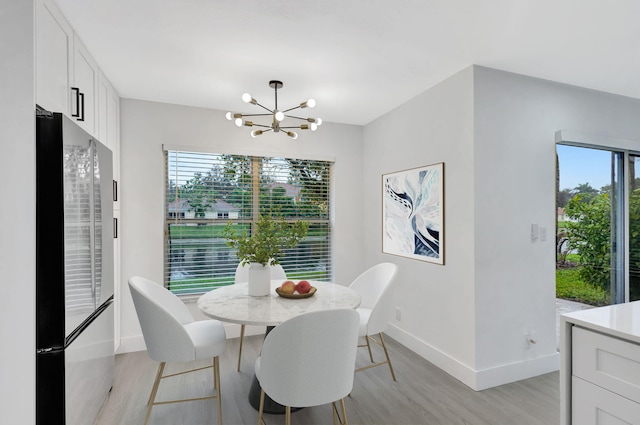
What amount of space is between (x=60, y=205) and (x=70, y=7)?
1201mm

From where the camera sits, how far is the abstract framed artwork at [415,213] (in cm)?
294

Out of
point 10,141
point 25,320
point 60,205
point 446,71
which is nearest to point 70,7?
point 10,141

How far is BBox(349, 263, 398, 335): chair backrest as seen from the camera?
7.85ft

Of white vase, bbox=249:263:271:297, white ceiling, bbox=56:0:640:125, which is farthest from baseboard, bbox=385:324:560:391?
white ceiling, bbox=56:0:640:125

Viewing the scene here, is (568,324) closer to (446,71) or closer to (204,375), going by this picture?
(446,71)

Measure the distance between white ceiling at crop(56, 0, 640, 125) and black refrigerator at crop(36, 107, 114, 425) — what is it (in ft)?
2.76

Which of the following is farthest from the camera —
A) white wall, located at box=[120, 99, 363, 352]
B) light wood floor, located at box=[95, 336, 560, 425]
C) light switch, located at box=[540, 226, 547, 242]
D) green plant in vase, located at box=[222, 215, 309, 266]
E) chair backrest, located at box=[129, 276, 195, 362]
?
white wall, located at box=[120, 99, 363, 352]

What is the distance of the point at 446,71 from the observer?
2684 millimetres

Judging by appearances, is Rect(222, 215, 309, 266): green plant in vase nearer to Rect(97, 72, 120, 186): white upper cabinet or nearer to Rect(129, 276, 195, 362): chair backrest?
Rect(129, 276, 195, 362): chair backrest

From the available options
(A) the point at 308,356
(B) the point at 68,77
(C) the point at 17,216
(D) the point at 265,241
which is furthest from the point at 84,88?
(A) the point at 308,356

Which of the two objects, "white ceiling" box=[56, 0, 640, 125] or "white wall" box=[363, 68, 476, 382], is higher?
"white ceiling" box=[56, 0, 640, 125]

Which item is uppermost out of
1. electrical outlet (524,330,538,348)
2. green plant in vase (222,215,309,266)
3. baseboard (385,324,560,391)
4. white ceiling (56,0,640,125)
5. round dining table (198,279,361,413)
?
white ceiling (56,0,640,125)

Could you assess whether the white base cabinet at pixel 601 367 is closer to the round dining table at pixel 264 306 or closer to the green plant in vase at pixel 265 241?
the round dining table at pixel 264 306

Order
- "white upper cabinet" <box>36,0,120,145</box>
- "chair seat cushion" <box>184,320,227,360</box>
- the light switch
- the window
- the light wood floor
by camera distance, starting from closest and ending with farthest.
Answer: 1. "white upper cabinet" <box>36,0,120,145</box>
2. "chair seat cushion" <box>184,320,227,360</box>
3. the light wood floor
4. the light switch
5. the window
